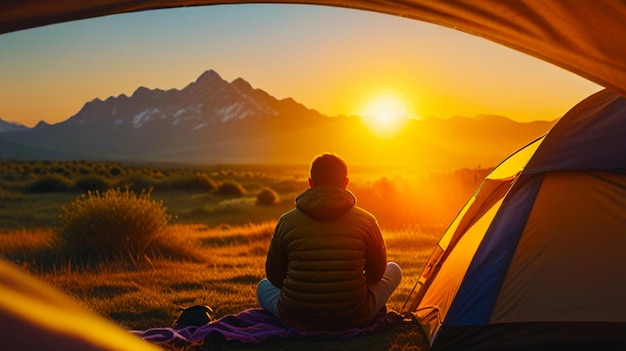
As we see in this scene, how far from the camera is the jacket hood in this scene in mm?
4910

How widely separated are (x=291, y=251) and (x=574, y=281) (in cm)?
189

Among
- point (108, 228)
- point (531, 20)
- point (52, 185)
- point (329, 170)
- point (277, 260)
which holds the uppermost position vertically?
point (531, 20)

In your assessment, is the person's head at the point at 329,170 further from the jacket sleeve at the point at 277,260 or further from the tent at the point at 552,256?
the tent at the point at 552,256

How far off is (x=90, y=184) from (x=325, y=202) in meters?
30.7

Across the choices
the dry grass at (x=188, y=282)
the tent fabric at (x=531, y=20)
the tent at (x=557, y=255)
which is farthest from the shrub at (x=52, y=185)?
the tent fabric at (x=531, y=20)

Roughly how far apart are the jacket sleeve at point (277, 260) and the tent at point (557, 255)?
1150 mm

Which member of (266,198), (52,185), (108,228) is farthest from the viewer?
(52,185)

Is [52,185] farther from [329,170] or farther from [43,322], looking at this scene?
[43,322]

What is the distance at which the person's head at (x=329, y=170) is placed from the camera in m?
5.04

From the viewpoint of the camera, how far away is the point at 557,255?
4762mm

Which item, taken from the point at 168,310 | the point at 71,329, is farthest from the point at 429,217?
the point at 71,329

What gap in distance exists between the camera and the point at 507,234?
488cm

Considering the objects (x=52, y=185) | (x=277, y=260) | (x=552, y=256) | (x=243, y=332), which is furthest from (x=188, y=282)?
(x=52, y=185)

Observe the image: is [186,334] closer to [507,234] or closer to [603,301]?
[507,234]
